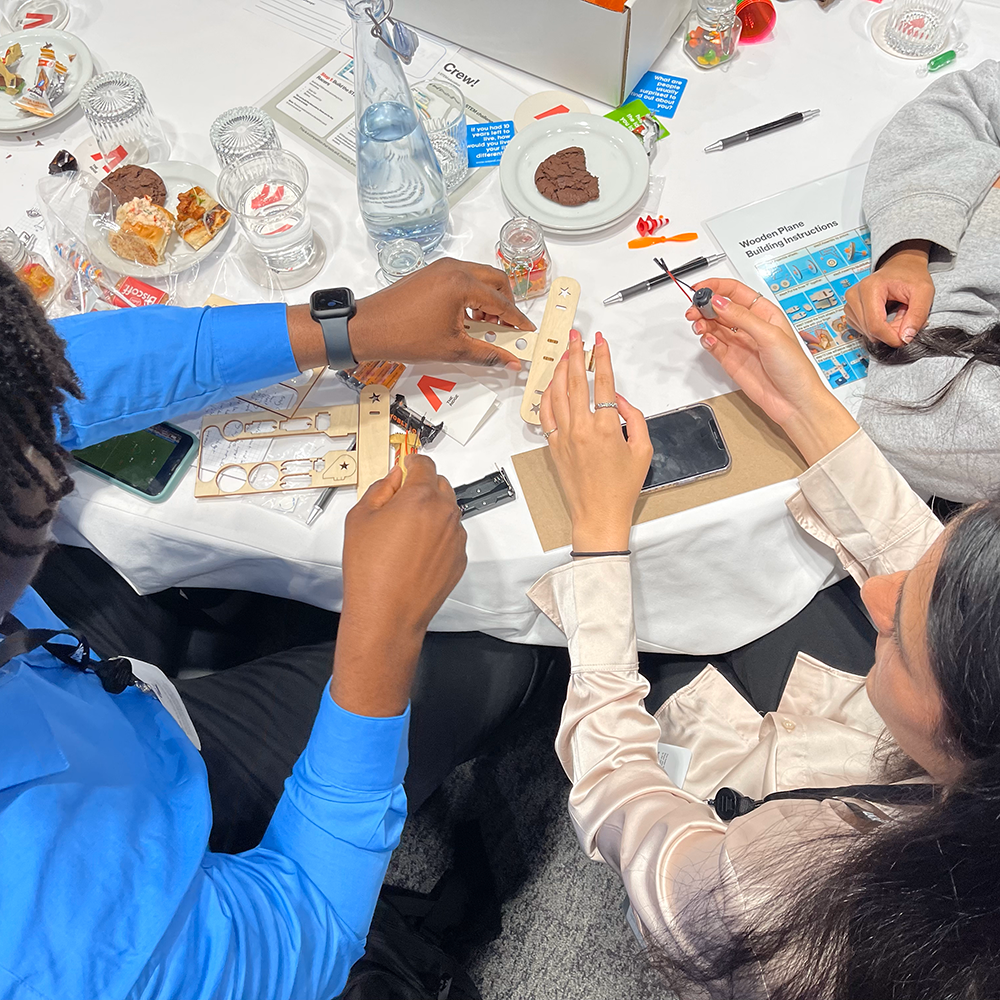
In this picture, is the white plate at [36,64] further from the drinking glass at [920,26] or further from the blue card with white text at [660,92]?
the drinking glass at [920,26]

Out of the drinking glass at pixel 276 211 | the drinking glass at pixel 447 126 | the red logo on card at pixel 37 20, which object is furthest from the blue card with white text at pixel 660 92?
the red logo on card at pixel 37 20

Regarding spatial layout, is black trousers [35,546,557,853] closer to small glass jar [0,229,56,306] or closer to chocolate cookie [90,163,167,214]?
small glass jar [0,229,56,306]

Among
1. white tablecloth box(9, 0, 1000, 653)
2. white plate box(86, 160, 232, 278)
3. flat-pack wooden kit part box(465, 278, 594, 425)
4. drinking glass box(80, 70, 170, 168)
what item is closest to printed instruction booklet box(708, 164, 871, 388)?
white tablecloth box(9, 0, 1000, 653)

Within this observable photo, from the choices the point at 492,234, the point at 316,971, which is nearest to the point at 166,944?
the point at 316,971

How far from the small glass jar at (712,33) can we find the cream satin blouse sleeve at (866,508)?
0.67 metres

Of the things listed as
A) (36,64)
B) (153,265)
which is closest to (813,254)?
(153,265)

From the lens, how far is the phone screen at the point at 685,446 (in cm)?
100

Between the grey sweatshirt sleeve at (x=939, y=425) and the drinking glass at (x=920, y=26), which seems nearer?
the grey sweatshirt sleeve at (x=939, y=425)

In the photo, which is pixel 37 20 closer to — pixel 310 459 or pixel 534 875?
pixel 310 459

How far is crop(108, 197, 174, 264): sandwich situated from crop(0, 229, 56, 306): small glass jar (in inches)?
4.0

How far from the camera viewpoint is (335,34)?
131 cm

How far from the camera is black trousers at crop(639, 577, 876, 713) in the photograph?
3.74 ft

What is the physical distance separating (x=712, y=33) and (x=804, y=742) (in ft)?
3.36

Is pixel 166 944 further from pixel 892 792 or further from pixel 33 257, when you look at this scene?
pixel 33 257
